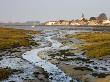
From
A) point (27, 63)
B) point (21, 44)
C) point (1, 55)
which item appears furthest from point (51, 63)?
point (21, 44)

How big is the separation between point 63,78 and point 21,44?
3542 cm

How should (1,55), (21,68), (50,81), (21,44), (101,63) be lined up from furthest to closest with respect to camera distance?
(21,44) → (1,55) → (101,63) → (21,68) → (50,81)

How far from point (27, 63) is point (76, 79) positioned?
11901 mm

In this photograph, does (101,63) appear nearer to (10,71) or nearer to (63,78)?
(63,78)

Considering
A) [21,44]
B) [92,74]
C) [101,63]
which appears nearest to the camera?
[92,74]

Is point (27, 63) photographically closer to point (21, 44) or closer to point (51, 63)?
point (51, 63)

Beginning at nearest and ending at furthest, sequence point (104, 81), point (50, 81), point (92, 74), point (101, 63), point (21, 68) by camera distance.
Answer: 1. point (104, 81)
2. point (50, 81)
3. point (92, 74)
4. point (21, 68)
5. point (101, 63)

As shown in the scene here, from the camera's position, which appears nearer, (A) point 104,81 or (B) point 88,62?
(A) point 104,81

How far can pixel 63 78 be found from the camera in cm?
2775

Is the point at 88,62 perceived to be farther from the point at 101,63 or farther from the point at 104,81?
the point at 104,81

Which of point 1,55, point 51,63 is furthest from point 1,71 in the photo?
point 1,55

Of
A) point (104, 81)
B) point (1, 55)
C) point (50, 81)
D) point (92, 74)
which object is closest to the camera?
point (104, 81)

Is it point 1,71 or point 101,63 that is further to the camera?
point 101,63

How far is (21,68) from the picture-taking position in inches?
1325
